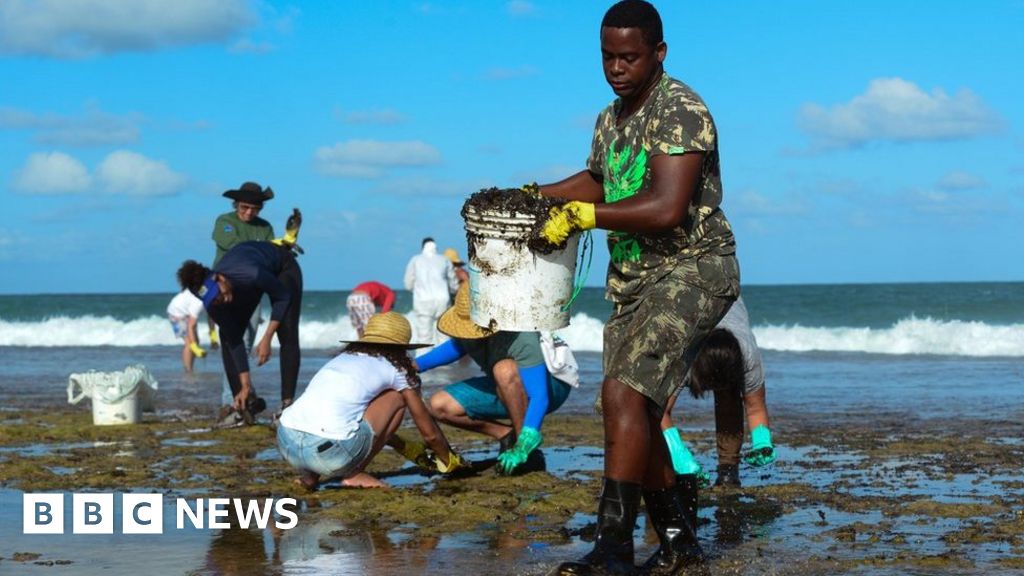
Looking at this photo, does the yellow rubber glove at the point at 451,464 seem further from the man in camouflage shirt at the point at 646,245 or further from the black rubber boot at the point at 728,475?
the man in camouflage shirt at the point at 646,245

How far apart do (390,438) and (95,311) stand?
2186 inches

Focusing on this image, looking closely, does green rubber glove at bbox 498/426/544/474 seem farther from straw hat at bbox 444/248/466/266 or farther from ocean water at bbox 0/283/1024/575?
straw hat at bbox 444/248/466/266

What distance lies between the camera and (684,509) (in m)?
5.06

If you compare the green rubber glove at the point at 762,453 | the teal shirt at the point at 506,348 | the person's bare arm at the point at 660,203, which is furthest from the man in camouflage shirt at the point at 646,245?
the teal shirt at the point at 506,348

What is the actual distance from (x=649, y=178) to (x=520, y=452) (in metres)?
3.39

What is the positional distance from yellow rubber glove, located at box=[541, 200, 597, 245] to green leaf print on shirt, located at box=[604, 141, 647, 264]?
0.74 ft

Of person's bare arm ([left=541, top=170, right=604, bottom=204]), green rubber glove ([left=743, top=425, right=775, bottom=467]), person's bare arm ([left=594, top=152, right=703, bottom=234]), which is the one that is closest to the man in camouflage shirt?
person's bare arm ([left=594, top=152, right=703, bottom=234])

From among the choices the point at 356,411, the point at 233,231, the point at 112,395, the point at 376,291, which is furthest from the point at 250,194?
the point at 356,411

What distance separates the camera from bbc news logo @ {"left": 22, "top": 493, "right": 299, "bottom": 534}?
611cm

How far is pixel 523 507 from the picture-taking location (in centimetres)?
657

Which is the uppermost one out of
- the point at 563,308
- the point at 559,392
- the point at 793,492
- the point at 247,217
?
the point at 247,217

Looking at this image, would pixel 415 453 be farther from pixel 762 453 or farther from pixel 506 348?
pixel 762 453

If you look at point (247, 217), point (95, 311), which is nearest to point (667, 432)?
point (247, 217)

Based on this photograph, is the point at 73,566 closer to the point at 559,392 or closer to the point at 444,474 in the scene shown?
the point at 444,474
